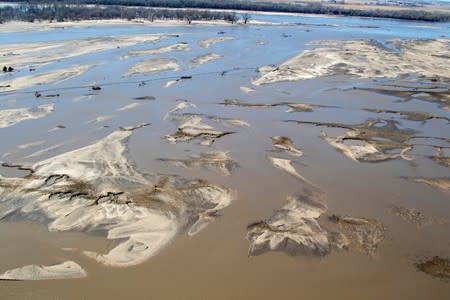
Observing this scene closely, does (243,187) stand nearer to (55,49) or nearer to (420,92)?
(420,92)

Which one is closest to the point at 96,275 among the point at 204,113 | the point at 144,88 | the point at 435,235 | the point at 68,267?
the point at 68,267

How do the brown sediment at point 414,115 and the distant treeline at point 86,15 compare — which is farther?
the distant treeline at point 86,15

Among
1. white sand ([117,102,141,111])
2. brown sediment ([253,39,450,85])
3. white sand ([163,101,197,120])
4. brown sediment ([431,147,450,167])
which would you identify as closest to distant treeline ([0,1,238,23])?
brown sediment ([253,39,450,85])

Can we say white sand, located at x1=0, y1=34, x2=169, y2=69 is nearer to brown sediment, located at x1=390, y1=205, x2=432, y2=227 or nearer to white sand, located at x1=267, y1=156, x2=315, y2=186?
white sand, located at x1=267, y1=156, x2=315, y2=186

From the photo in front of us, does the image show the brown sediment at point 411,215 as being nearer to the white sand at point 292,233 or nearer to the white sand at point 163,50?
the white sand at point 292,233

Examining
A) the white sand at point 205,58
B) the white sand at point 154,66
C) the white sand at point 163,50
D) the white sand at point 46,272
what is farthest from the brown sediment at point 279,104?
the white sand at point 163,50

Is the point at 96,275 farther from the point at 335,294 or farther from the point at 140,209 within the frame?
the point at 335,294
